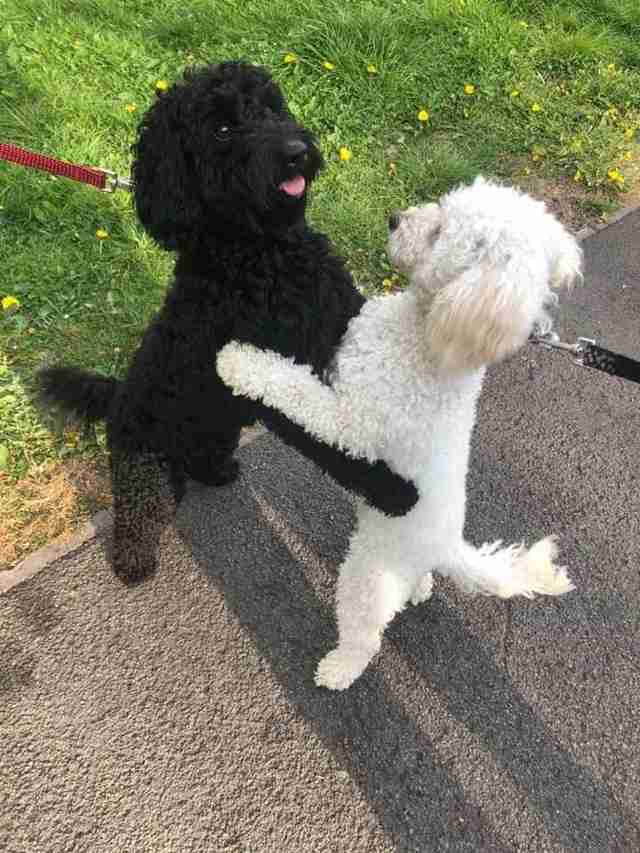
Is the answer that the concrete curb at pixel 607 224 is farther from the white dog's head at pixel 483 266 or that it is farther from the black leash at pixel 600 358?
the white dog's head at pixel 483 266

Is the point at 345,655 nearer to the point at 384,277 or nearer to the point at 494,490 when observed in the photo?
the point at 494,490

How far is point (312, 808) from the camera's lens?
6.48ft

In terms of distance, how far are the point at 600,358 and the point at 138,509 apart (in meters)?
1.56

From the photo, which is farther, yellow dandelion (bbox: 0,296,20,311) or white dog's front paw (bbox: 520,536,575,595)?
yellow dandelion (bbox: 0,296,20,311)

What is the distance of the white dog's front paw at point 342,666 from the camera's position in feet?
6.90

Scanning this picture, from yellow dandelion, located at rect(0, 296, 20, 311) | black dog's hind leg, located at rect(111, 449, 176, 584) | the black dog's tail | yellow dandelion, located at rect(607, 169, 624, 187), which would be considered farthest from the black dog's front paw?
yellow dandelion, located at rect(607, 169, 624, 187)

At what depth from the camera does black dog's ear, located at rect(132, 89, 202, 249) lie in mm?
1704

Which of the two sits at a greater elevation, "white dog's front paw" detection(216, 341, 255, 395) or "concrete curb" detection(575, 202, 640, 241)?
"concrete curb" detection(575, 202, 640, 241)

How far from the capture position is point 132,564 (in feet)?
7.50

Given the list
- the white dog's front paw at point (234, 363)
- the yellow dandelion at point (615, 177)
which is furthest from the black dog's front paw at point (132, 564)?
the yellow dandelion at point (615, 177)

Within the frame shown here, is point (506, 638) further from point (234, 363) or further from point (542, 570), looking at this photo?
point (234, 363)

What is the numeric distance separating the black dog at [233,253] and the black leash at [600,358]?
1.79ft

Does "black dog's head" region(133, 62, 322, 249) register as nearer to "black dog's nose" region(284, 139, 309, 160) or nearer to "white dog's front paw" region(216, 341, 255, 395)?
"black dog's nose" region(284, 139, 309, 160)

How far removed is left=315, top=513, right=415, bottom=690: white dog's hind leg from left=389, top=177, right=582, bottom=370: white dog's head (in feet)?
2.03
